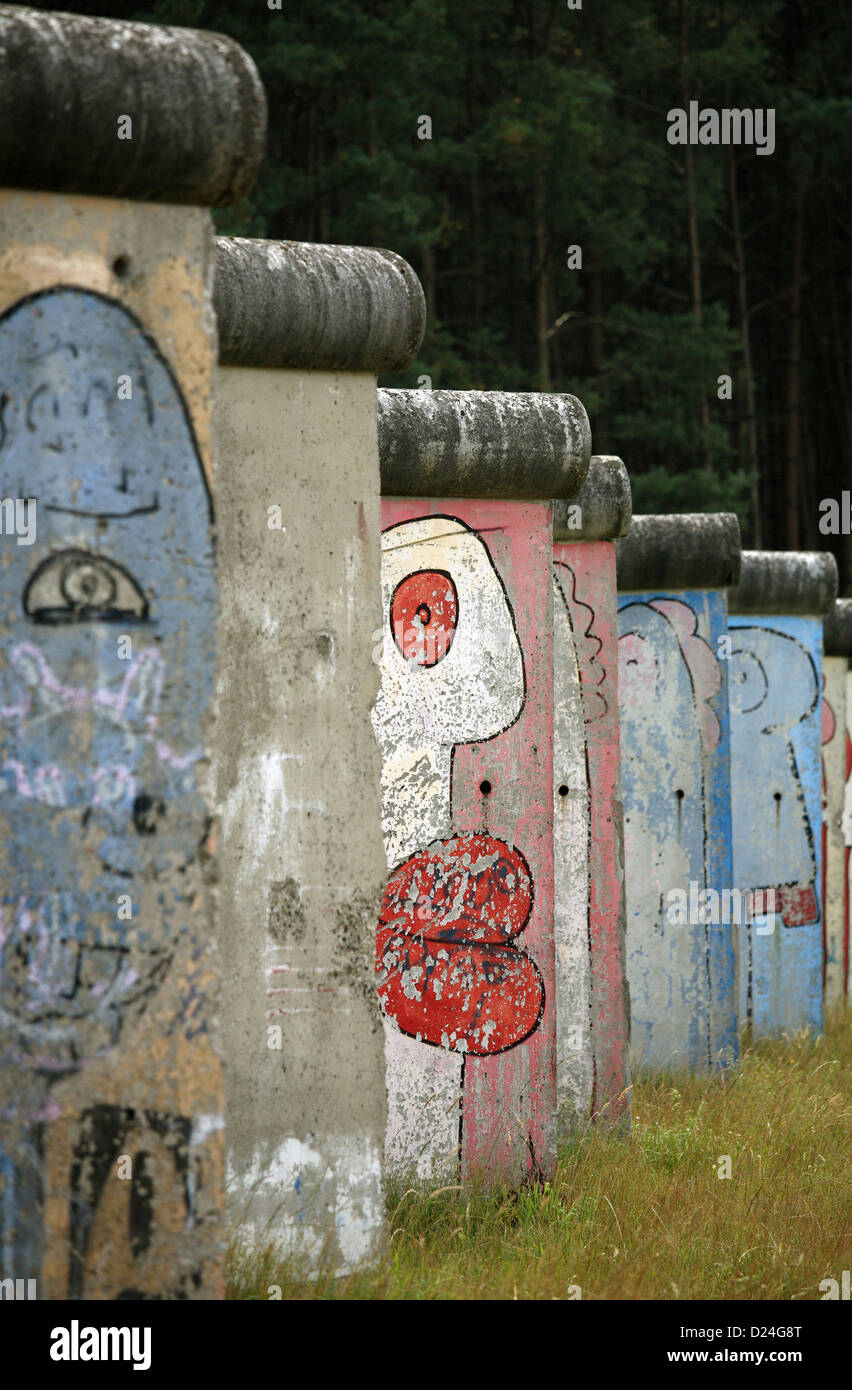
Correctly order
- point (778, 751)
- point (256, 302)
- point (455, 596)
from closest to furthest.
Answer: point (256, 302), point (455, 596), point (778, 751)

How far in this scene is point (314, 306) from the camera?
3.78 meters

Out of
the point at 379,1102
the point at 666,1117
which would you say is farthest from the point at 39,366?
the point at 666,1117

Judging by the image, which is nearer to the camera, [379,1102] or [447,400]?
[379,1102]

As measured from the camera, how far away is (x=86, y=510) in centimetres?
276

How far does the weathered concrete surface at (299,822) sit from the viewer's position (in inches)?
150

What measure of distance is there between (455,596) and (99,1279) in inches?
112

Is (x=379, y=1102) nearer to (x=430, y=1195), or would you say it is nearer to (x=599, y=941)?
(x=430, y=1195)

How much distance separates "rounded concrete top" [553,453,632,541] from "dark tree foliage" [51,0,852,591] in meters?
9.03

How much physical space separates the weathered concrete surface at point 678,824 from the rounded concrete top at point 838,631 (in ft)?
9.77

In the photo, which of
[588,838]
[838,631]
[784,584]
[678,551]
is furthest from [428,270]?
[588,838]

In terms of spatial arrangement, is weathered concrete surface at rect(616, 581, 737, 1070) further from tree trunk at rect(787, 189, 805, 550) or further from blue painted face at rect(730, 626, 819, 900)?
tree trunk at rect(787, 189, 805, 550)

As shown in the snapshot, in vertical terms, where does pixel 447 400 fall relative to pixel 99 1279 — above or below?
above

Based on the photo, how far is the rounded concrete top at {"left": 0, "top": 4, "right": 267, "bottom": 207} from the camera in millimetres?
2641

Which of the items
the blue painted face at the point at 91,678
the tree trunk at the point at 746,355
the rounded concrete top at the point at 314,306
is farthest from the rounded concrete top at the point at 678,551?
the tree trunk at the point at 746,355
